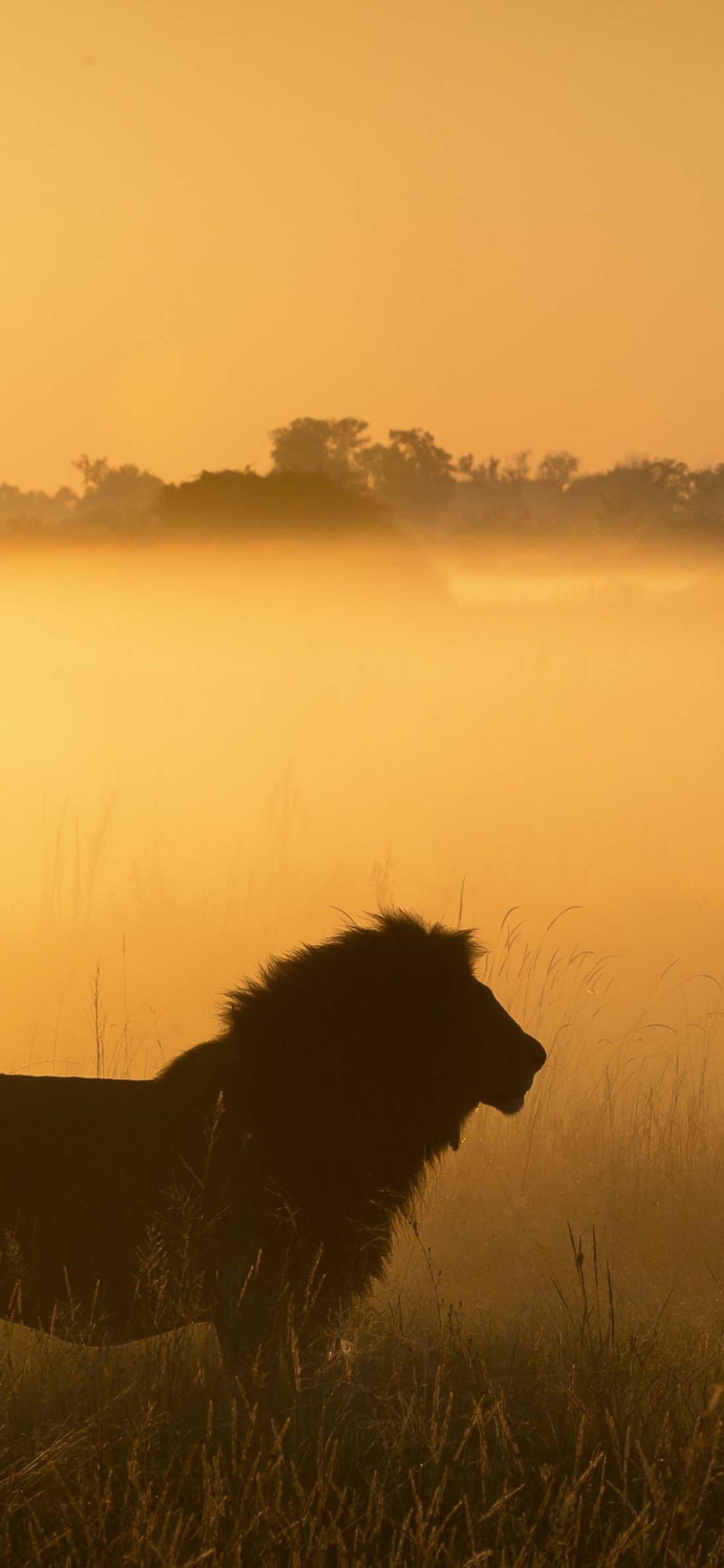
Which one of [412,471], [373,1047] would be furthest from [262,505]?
[373,1047]

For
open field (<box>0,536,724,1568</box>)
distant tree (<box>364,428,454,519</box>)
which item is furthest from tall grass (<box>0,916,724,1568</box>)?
distant tree (<box>364,428,454,519</box>)

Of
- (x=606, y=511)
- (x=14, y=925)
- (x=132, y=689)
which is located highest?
(x=606, y=511)

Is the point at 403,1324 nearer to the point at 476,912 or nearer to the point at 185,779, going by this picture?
the point at 476,912

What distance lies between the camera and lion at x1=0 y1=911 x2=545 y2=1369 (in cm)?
480

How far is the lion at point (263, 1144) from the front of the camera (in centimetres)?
480

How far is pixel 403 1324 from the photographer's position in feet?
17.6

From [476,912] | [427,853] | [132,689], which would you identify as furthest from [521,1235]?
[132,689]

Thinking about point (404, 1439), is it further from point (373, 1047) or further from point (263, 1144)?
point (373, 1047)

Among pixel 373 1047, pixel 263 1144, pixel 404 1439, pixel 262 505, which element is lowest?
pixel 404 1439

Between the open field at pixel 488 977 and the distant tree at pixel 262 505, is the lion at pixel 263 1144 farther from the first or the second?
the distant tree at pixel 262 505

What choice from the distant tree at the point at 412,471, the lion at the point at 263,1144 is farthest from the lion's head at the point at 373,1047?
the distant tree at the point at 412,471

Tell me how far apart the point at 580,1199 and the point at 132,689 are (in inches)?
654

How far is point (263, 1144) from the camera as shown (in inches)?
195

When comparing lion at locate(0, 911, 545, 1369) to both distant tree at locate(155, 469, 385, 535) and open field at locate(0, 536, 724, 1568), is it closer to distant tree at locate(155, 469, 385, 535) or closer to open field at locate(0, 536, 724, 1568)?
open field at locate(0, 536, 724, 1568)
